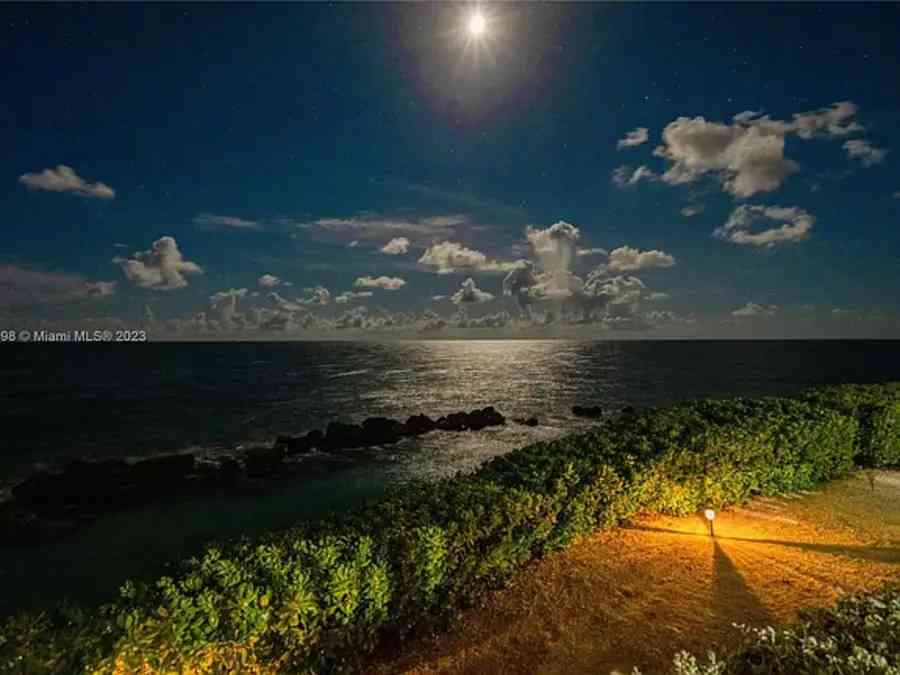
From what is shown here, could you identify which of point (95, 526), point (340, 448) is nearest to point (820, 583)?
point (95, 526)

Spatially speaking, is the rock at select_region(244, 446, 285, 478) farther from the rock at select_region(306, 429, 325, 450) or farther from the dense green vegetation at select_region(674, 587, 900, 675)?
the dense green vegetation at select_region(674, 587, 900, 675)

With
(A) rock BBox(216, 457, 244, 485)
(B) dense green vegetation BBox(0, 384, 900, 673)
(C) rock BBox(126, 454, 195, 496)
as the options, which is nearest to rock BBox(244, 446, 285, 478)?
(A) rock BBox(216, 457, 244, 485)

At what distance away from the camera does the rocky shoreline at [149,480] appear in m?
19.8

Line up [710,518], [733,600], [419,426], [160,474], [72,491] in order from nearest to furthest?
[733,600], [710,518], [72,491], [160,474], [419,426]

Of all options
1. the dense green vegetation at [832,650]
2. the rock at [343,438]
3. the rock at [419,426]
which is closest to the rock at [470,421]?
the rock at [419,426]

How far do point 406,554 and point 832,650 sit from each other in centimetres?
498

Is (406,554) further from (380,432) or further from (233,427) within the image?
(233,427)

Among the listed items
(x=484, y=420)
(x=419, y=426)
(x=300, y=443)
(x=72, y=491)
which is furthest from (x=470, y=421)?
(x=72, y=491)

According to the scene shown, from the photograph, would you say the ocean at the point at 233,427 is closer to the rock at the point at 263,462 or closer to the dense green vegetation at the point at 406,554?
the dense green vegetation at the point at 406,554

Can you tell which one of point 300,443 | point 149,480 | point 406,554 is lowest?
point 149,480

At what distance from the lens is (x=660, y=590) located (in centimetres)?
889

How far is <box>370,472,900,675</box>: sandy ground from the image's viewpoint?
726 cm

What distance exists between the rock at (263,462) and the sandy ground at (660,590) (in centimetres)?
2002

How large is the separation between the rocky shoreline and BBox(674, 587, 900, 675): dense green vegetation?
2215 centimetres
